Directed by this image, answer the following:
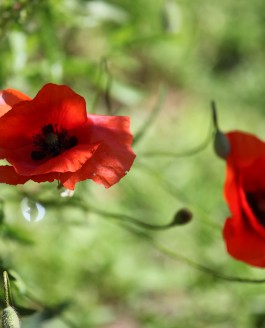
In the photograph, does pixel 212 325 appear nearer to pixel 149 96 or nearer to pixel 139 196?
pixel 139 196

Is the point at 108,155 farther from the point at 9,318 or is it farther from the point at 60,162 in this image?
the point at 9,318

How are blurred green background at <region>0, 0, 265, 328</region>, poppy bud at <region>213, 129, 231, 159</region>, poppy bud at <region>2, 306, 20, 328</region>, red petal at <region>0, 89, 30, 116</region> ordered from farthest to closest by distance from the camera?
1. blurred green background at <region>0, 0, 265, 328</region>
2. poppy bud at <region>213, 129, 231, 159</region>
3. red petal at <region>0, 89, 30, 116</region>
4. poppy bud at <region>2, 306, 20, 328</region>

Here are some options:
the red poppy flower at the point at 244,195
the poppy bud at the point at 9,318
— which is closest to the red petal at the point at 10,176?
the poppy bud at the point at 9,318

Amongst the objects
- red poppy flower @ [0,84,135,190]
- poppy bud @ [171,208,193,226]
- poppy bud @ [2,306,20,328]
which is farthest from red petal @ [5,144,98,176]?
A: poppy bud @ [171,208,193,226]

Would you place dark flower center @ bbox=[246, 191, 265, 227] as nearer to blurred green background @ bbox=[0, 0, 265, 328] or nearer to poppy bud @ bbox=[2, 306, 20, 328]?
blurred green background @ bbox=[0, 0, 265, 328]

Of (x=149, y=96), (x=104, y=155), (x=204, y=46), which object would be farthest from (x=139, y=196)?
(x=104, y=155)

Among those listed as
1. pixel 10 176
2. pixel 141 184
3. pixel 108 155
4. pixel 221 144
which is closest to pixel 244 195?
pixel 221 144
